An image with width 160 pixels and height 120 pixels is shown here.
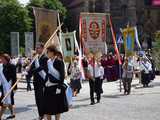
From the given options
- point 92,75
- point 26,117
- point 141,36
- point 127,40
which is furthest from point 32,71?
point 141,36

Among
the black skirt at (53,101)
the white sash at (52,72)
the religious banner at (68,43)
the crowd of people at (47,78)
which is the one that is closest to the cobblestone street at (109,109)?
the crowd of people at (47,78)

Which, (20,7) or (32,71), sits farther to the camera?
(20,7)

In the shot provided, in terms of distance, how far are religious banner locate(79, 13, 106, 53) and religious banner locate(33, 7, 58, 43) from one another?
288 cm

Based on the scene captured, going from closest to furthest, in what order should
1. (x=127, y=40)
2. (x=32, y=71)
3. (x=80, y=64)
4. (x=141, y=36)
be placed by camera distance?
(x=32, y=71) → (x=80, y=64) → (x=127, y=40) → (x=141, y=36)

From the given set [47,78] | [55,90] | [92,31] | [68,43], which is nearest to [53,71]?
[47,78]

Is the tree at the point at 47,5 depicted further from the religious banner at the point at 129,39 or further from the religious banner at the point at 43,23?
the religious banner at the point at 43,23

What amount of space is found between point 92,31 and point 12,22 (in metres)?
49.4

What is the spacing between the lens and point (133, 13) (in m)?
71.7

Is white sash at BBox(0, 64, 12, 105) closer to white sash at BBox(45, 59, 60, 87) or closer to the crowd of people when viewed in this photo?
the crowd of people

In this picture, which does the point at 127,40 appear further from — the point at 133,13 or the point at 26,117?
the point at 133,13

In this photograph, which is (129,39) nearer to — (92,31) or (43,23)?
(92,31)

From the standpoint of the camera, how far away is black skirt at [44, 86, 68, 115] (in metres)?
11.6

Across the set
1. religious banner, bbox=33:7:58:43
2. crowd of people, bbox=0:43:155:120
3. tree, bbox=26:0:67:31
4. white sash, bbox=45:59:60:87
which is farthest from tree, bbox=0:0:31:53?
white sash, bbox=45:59:60:87

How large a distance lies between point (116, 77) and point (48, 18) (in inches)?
544
